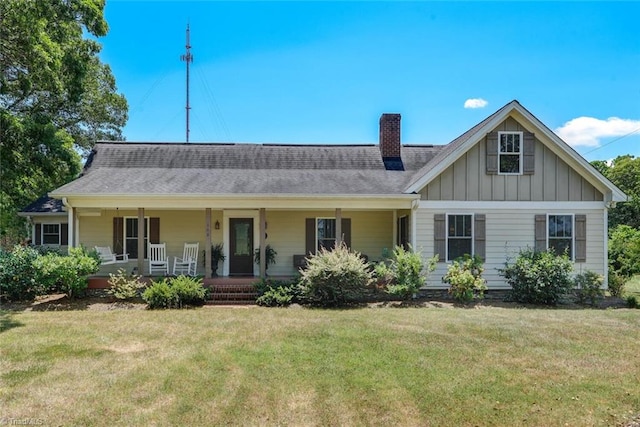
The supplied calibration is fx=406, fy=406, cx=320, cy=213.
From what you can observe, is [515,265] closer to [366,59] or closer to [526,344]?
[526,344]

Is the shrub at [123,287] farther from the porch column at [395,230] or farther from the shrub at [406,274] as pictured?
the porch column at [395,230]

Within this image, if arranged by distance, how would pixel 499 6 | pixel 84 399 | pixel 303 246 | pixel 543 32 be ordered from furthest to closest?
1. pixel 303 246
2. pixel 543 32
3. pixel 499 6
4. pixel 84 399

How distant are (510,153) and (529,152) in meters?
0.52

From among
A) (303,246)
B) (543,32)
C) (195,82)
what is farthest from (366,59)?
(195,82)

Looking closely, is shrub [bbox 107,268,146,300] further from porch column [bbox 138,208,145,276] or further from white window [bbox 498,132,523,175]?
white window [bbox 498,132,523,175]

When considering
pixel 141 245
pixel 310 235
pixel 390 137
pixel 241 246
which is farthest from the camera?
pixel 390 137

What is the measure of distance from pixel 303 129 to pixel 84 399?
56.4ft

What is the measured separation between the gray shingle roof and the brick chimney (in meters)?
0.34

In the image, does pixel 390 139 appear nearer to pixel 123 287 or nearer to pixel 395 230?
pixel 395 230

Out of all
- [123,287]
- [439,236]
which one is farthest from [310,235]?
[123,287]

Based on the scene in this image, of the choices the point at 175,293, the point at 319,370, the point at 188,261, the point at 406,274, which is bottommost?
the point at 319,370

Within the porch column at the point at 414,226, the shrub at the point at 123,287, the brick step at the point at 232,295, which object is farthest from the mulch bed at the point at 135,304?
the porch column at the point at 414,226

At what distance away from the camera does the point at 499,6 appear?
34.3 feet

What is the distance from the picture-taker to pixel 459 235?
11539 mm
